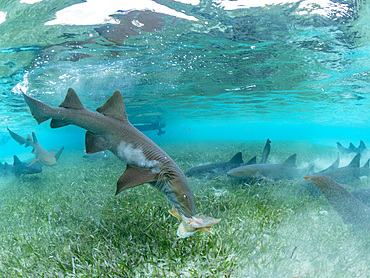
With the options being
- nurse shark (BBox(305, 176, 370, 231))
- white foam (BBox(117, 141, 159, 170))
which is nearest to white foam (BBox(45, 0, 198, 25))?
white foam (BBox(117, 141, 159, 170))

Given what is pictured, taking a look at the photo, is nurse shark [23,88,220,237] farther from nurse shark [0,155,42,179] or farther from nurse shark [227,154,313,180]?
nurse shark [0,155,42,179]

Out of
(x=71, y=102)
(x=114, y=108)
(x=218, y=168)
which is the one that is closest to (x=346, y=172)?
(x=218, y=168)

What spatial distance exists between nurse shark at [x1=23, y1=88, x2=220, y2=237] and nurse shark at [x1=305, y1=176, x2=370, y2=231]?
2286mm

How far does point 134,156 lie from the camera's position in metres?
3.55

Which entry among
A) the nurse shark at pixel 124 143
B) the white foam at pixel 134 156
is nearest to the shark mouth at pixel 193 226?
the nurse shark at pixel 124 143

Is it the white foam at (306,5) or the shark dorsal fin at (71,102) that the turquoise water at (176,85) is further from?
the shark dorsal fin at (71,102)

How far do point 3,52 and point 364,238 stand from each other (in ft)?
51.7

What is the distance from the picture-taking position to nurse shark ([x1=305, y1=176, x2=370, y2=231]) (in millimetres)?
3527

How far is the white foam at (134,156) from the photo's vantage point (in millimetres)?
→ 3453

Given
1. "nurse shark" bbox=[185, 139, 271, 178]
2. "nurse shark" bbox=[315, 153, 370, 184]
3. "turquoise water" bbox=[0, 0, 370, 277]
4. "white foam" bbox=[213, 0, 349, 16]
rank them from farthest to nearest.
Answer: "nurse shark" bbox=[185, 139, 271, 178] < "white foam" bbox=[213, 0, 349, 16] < "nurse shark" bbox=[315, 153, 370, 184] < "turquoise water" bbox=[0, 0, 370, 277]

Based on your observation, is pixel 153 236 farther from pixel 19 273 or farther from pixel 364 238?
pixel 364 238

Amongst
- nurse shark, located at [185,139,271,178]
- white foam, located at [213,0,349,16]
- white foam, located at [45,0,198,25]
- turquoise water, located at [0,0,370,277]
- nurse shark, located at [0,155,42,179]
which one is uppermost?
white foam, located at [45,0,198,25]

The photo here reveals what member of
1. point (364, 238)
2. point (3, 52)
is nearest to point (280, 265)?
point (364, 238)

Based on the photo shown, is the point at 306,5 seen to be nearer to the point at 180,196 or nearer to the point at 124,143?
the point at 124,143
